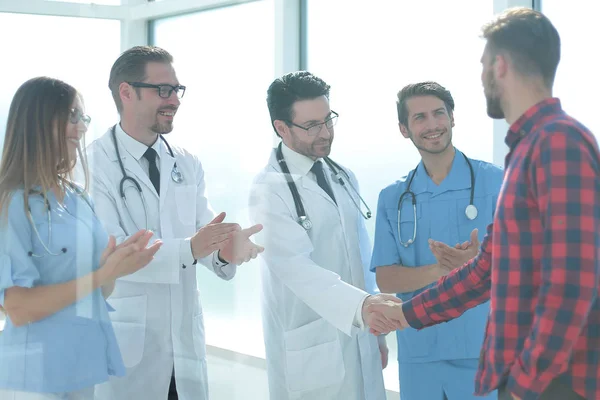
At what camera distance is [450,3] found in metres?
2.51

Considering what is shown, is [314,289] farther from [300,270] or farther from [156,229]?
[156,229]

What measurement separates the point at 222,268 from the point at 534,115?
124 centimetres

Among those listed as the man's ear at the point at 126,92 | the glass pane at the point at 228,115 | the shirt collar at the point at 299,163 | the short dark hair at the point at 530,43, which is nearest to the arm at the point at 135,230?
the man's ear at the point at 126,92

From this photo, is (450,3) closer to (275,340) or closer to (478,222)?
(478,222)

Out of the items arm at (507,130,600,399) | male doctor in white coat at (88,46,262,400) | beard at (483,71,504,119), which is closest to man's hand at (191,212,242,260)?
male doctor in white coat at (88,46,262,400)

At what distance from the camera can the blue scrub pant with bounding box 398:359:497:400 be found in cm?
204

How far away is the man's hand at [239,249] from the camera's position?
225 centimetres

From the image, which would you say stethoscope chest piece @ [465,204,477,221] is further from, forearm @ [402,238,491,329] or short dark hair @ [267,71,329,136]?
short dark hair @ [267,71,329,136]

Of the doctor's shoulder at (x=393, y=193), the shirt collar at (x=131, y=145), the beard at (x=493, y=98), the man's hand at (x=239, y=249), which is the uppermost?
the beard at (x=493, y=98)

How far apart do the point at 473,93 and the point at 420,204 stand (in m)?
0.53

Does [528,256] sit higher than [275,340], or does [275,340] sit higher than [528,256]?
[528,256]

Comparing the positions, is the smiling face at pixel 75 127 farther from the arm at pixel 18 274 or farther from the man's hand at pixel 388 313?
the man's hand at pixel 388 313

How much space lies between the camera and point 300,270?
2270 millimetres

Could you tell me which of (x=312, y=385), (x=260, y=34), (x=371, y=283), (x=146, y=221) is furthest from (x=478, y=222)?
(x=260, y=34)
